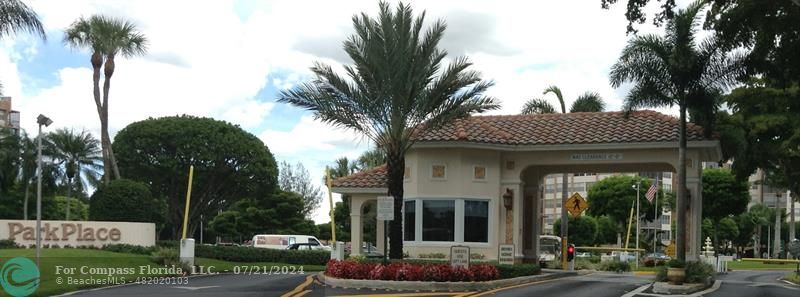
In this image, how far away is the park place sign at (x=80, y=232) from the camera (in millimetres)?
32438

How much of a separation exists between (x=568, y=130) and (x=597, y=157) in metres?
1.59

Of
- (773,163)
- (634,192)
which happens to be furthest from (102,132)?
(634,192)

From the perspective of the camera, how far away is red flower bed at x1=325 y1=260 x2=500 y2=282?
2188 cm

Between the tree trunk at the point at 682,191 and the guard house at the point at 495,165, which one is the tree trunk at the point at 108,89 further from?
the tree trunk at the point at 682,191

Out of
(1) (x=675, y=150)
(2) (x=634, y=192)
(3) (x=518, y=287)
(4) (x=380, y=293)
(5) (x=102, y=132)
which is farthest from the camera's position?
(2) (x=634, y=192)

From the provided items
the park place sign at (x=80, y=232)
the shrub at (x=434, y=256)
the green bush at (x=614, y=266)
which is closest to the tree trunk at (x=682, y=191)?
the shrub at (x=434, y=256)

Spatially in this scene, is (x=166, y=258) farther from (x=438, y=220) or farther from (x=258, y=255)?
(x=438, y=220)

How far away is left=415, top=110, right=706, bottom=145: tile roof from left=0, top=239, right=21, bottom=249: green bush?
1584 cm

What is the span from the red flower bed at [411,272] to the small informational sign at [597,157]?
7510 mm

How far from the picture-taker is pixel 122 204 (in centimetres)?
3553

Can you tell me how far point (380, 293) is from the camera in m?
20.8

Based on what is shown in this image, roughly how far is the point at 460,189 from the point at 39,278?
13484 mm

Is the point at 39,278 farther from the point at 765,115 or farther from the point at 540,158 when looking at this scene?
the point at 765,115

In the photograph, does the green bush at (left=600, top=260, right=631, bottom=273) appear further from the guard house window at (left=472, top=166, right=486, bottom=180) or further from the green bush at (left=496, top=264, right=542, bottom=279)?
the green bush at (left=496, top=264, right=542, bottom=279)
